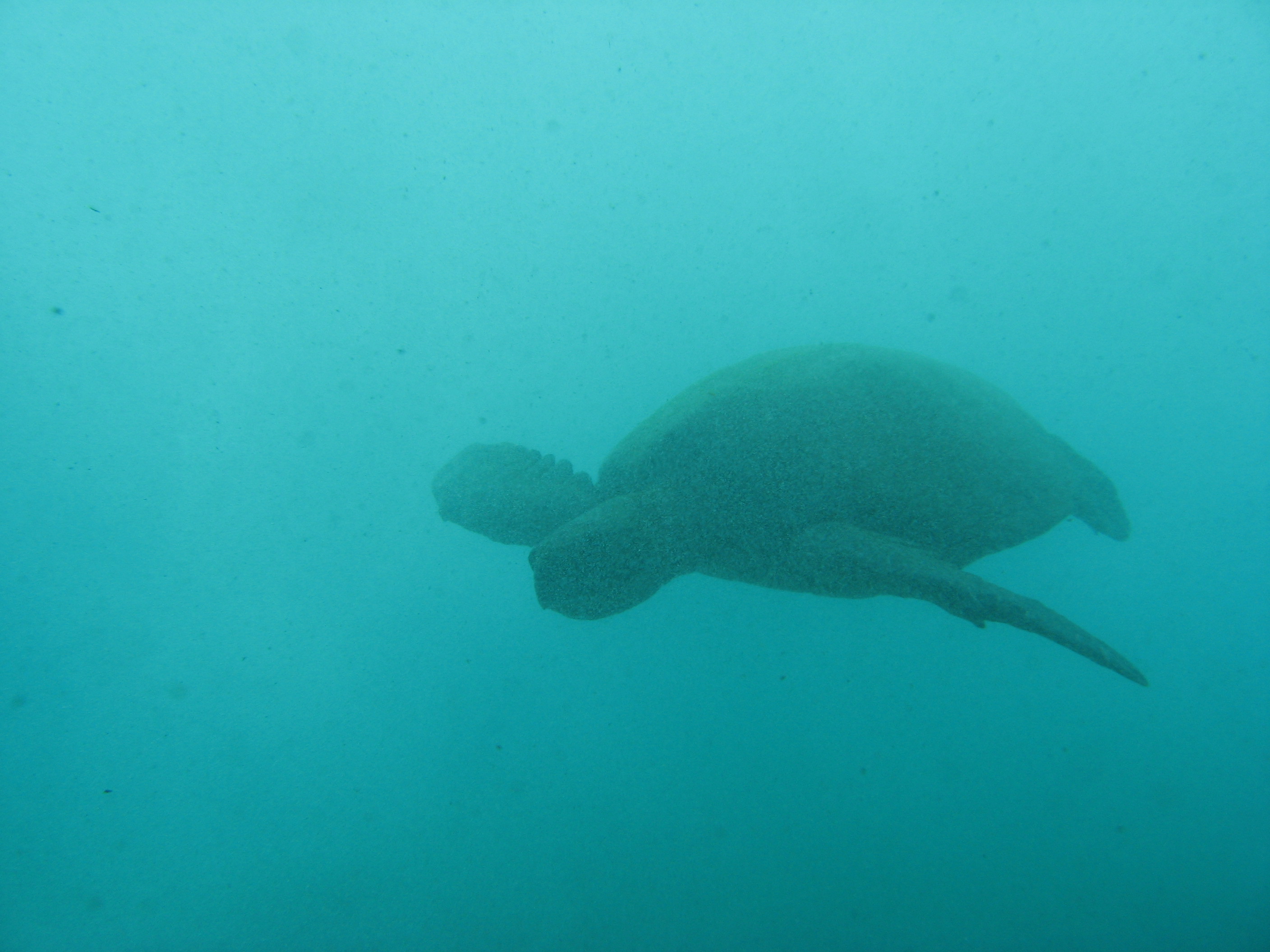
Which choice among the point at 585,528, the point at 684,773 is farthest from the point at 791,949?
the point at 585,528

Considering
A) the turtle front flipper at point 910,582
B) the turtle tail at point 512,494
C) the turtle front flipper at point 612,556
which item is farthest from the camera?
the turtle tail at point 512,494

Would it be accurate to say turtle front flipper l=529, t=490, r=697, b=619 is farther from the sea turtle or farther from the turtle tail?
the turtle tail

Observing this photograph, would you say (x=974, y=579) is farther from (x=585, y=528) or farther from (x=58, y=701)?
(x=58, y=701)

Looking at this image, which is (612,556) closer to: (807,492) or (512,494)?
(512,494)

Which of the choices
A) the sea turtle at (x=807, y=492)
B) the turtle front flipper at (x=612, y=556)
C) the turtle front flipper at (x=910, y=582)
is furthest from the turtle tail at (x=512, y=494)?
the turtle front flipper at (x=910, y=582)

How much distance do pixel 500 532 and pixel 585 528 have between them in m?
0.83

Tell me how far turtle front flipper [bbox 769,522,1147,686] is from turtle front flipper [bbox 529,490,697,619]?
58 centimetres

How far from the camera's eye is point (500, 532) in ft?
9.24

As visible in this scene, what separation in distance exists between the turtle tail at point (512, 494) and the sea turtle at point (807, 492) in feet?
0.06

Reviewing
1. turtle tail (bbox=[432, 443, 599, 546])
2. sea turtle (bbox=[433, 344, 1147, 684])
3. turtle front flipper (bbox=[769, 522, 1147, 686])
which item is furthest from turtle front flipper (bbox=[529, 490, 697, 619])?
turtle front flipper (bbox=[769, 522, 1147, 686])

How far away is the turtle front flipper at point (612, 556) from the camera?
216cm

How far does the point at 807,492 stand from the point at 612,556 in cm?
98

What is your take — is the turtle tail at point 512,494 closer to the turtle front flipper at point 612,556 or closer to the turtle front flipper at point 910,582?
the turtle front flipper at point 612,556

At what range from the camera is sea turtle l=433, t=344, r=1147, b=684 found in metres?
2.22
